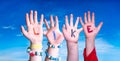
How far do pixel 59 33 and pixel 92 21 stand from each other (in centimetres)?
58

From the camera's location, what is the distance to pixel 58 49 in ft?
17.3

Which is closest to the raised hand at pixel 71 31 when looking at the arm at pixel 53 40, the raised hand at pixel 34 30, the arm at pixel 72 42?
the arm at pixel 72 42

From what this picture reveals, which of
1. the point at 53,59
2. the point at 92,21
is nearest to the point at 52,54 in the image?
the point at 53,59

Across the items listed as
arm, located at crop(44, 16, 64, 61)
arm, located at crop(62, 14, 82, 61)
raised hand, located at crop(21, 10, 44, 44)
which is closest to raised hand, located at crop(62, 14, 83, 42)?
arm, located at crop(62, 14, 82, 61)

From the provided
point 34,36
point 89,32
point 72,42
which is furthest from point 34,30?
point 89,32

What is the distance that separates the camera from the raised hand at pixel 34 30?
5008 mm

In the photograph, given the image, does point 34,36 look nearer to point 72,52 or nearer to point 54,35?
point 54,35

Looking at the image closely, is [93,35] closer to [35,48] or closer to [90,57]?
[90,57]

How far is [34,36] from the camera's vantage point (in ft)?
16.5

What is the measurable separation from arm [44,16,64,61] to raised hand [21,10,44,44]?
9.6 inches

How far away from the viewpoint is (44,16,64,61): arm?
205 inches

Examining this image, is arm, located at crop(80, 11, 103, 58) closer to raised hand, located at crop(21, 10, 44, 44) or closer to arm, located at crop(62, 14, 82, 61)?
arm, located at crop(62, 14, 82, 61)

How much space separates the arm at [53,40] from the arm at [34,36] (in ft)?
0.80

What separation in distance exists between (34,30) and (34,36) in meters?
0.10
